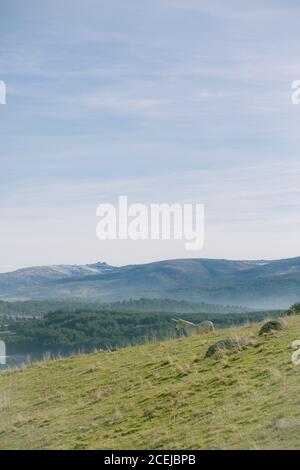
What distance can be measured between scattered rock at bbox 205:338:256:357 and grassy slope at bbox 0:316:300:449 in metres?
0.51

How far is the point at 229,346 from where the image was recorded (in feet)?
87.5

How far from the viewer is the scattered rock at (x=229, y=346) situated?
26.0m

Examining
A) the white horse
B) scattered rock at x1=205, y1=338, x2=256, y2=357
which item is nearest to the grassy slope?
scattered rock at x1=205, y1=338, x2=256, y2=357

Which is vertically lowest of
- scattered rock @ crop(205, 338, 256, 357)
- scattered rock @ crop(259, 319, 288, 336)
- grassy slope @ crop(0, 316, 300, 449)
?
grassy slope @ crop(0, 316, 300, 449)

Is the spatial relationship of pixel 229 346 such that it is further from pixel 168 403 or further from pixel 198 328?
pixel 198 328

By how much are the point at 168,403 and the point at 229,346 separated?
6.39 meters

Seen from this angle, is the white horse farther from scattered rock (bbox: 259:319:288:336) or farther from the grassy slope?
scattered rock (bbox: 259:319:288:336)

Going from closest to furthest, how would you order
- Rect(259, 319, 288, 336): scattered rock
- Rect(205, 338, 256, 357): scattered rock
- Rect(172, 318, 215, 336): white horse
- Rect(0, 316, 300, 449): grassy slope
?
Rect(0, 316, 300, 449): grassy slope
Rect(205, 338, 256, 357): scattered rock
Rect(259, 319, 288, 336): scattered rock
Rect(172, 318, 215, 336): white horse

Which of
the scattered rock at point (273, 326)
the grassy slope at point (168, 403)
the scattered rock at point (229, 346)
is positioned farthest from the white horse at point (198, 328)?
the scattered rock at point (229, 346)

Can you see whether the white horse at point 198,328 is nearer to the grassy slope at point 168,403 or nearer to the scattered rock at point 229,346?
the grassy slope at point 168,403

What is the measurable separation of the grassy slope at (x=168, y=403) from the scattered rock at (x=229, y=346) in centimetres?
51

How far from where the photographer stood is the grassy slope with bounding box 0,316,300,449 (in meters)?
16.5

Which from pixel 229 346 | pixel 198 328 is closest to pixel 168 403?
pixel 229 346

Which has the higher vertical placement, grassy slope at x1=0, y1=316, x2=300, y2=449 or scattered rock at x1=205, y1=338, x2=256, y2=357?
scattered rock at x1=205, y1=338, x2=256, y2=357
